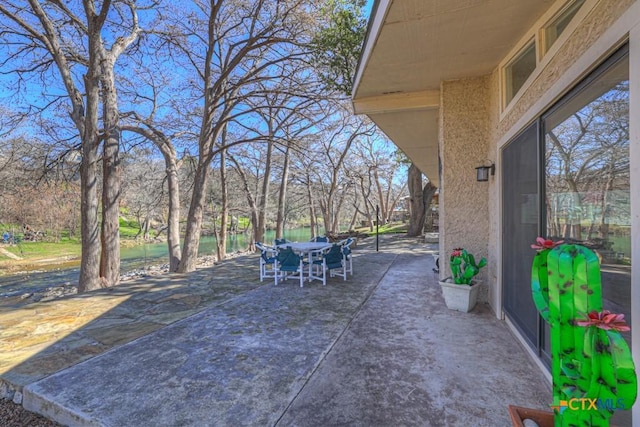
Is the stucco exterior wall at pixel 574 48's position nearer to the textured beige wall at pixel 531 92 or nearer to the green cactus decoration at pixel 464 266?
the textured beige wall at pixel 531 92

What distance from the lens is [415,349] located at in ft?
8.74

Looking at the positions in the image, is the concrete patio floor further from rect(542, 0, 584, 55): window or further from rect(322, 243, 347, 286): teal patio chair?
rect(542, 0, 584, 55): window

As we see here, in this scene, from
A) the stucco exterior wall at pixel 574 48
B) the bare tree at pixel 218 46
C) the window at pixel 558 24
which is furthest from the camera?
the bare tree at pixel 218 46

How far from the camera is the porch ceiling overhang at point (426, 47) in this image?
7.85 ft

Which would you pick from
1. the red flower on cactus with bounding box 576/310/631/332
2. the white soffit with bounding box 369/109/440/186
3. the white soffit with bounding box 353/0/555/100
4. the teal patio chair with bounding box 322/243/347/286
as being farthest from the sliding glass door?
the teal patio chair with bounding box 322/243/347/286

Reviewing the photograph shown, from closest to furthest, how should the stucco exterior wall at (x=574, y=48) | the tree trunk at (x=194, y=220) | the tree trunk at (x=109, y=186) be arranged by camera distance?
the stucco exterior wall at (x=574, y=48), the tree trunk at (x=109, y=186), the tree trunk at (x=194, y=220)

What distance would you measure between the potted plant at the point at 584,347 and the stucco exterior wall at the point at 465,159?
9.86 feet

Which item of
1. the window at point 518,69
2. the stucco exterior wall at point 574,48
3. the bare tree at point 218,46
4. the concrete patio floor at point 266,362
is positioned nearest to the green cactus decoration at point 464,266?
the concrete patio floor at point 266,362

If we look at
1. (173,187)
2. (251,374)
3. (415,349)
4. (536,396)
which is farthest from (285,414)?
(173,187)

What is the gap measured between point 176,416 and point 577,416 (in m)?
2.05

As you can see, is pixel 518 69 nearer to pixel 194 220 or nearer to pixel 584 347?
pixel 584 347

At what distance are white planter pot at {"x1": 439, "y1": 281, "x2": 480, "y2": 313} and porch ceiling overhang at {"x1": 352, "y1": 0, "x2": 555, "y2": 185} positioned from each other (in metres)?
2.67

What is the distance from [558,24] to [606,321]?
245 centimetres

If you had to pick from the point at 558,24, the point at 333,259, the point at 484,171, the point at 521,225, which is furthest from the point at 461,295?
the point at 558,24
